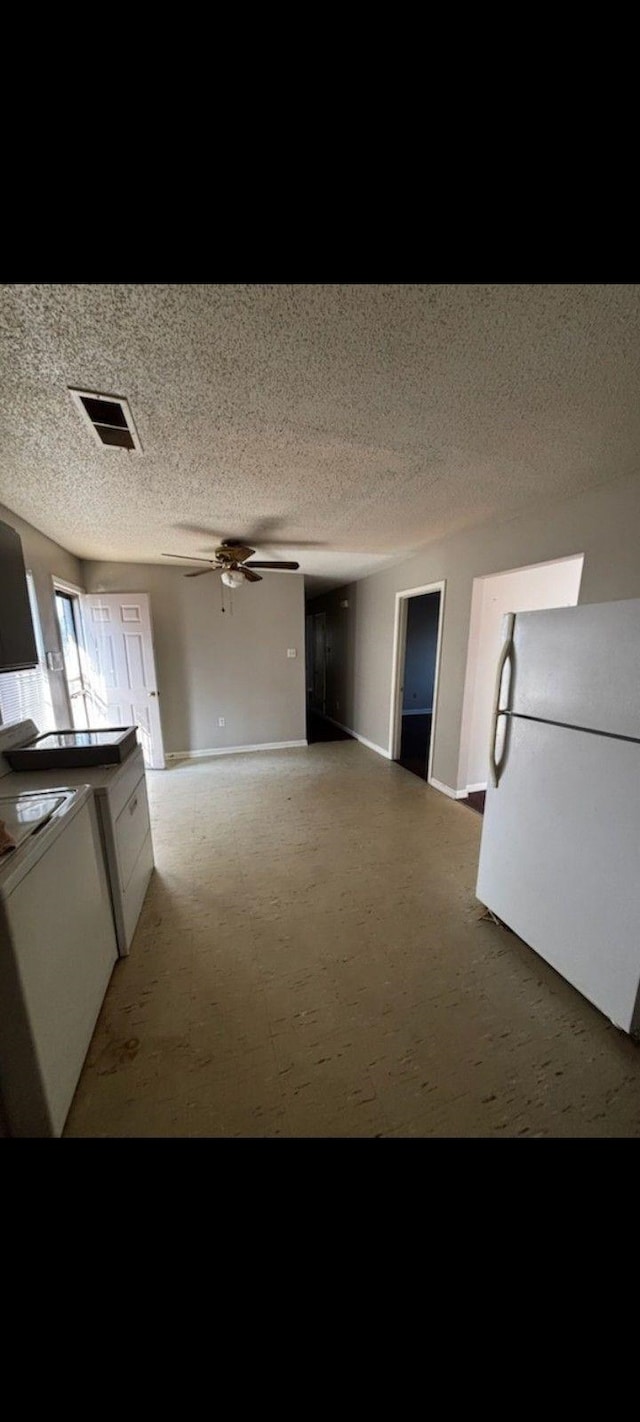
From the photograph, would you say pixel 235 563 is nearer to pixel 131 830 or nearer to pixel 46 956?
pixel 131 830

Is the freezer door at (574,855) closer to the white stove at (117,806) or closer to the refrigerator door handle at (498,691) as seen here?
the refrigerator door handle at (498,691)

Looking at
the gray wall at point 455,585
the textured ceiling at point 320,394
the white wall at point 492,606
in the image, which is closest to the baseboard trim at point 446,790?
the gray wall at point 455,585

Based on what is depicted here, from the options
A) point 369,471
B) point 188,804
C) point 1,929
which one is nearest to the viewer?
point 1,929

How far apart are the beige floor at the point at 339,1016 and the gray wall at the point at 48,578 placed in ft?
5.46

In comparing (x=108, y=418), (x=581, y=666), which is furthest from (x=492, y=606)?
(x=108, y=418)

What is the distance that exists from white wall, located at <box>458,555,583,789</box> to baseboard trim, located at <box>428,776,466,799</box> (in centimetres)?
30

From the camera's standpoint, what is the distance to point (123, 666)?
425 centimetres

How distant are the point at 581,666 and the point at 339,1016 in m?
1.65

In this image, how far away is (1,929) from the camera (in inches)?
37.4

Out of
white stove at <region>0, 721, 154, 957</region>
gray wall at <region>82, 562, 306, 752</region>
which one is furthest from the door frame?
white stove at <region>0, 721, 154, 957</region>
